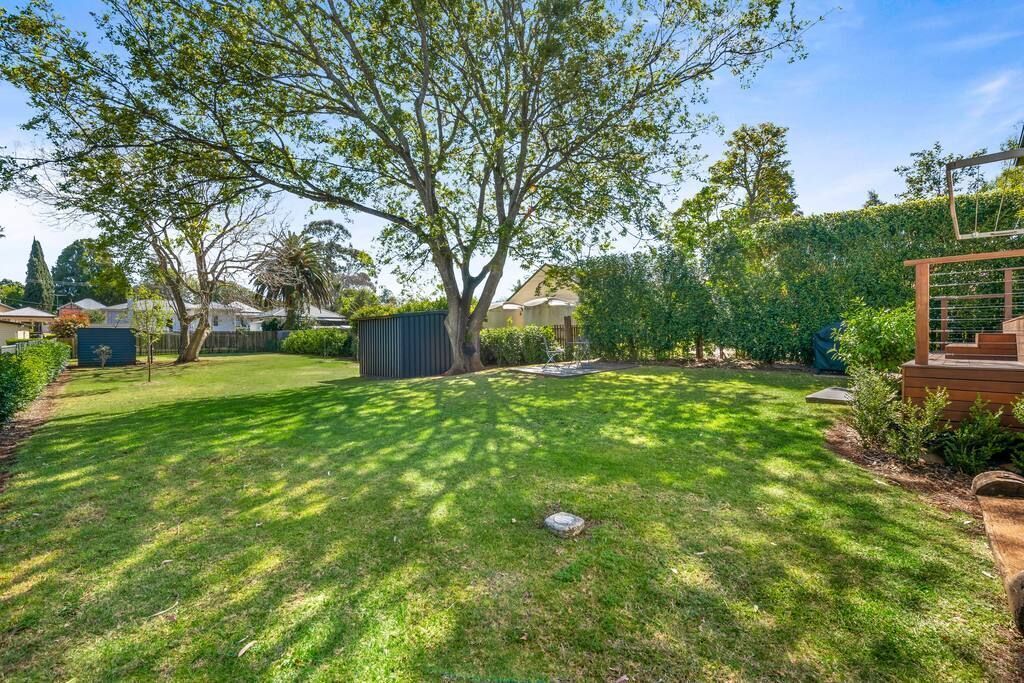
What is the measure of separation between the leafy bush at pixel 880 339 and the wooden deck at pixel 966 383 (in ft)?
4.12

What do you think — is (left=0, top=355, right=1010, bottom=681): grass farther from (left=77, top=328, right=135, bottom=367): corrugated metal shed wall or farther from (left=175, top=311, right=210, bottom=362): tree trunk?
(left=175, top=311, right=210, bottom=362): tree trunk

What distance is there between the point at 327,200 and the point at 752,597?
10.7 m

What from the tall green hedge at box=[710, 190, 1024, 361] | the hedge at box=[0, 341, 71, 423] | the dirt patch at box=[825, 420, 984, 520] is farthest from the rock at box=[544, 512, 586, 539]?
the tall green hedge at box=[710, 190, 1024, 361]

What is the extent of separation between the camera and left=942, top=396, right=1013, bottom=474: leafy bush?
319cm

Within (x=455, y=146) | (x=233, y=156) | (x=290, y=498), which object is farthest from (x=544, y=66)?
(x=290, y=498)

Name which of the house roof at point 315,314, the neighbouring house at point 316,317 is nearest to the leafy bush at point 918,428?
the neighbouring house at point 316,317

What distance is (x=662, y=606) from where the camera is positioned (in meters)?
1.84

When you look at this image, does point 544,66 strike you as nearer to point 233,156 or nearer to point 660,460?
point 233,156

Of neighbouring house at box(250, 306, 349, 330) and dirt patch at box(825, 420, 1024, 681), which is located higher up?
neighbouring house at box(250, 306, 349, 330)

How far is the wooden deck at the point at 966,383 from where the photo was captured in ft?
11.1

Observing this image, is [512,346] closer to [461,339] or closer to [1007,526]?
[461,339]

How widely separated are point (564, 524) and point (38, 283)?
53.0 m

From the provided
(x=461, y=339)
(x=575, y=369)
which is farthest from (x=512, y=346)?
(x=575, y=369)

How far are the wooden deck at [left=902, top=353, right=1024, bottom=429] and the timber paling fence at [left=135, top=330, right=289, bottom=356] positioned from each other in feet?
94.8
